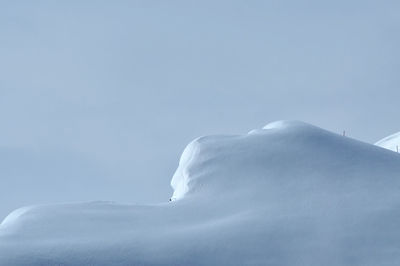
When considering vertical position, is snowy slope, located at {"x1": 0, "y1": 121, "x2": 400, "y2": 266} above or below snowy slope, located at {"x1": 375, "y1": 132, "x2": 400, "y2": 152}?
below

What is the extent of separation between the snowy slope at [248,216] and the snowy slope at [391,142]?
900 cm

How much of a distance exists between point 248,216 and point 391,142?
1274cm

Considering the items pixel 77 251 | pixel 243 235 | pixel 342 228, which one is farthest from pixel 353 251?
pixel 77 251

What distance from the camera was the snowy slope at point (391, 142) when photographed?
75.1ft

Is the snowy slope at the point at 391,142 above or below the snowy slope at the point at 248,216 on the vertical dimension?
above

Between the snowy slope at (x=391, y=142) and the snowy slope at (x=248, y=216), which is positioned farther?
the snowy slope at (x=391, y=142)

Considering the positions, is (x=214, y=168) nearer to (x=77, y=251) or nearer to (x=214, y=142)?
(x=214, y=142)

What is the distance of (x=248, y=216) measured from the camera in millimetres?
11797

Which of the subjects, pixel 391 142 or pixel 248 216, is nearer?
pixel 248 216

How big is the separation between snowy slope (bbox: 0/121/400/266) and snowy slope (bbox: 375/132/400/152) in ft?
29.5

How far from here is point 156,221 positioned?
38.7 ft

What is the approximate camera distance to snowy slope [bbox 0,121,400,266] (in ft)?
35.6

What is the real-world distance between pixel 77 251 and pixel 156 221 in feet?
4.61

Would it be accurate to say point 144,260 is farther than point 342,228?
No
